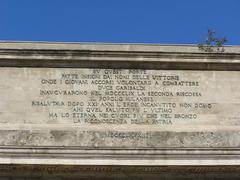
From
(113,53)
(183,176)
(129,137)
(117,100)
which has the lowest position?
(183,176)

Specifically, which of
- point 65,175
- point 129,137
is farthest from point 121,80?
point 65,175

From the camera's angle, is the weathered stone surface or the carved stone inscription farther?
the carved stone inscription

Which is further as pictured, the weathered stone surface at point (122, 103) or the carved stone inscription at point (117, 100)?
the carved stone inscription at point (117, 100)

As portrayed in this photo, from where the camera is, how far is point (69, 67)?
13.9 meters

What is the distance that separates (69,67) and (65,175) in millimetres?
2544

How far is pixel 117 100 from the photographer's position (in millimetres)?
13648

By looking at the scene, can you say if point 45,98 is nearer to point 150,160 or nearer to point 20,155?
point 20,155

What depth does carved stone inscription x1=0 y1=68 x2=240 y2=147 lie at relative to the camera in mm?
13375

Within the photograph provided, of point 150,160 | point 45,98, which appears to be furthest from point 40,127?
point 150,160

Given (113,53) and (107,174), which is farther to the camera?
(113,53)

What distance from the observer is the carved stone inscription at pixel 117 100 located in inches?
527

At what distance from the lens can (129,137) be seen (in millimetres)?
13062

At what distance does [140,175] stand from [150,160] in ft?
1.70

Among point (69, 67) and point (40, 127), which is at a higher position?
point (69, 67)
